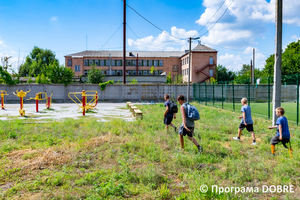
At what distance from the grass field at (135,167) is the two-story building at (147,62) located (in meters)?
49.0

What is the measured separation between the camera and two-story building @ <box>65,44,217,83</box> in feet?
179

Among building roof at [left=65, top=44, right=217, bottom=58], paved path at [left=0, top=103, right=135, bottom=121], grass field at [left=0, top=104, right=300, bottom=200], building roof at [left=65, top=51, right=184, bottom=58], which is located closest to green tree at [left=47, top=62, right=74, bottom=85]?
paved path at [left=0, top=103, right=135, bottom=121]

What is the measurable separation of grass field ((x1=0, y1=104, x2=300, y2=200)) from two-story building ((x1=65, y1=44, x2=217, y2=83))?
49.0 meters

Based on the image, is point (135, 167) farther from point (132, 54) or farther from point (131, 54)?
point (132, 54)

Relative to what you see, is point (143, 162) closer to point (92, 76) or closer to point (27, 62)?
point (92, 76)

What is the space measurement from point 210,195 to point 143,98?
24.7 meters

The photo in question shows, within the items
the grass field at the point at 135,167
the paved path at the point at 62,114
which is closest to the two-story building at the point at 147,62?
the paved path at the point at 62,114

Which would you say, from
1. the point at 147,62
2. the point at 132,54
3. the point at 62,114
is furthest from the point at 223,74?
the point at 62,114

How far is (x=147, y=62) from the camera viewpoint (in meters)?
61.8

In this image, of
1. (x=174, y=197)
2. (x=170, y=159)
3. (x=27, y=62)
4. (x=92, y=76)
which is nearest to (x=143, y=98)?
(x=92, y=76)

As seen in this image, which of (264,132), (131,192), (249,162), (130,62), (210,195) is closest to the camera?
(210,195)

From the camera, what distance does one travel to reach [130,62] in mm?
61500

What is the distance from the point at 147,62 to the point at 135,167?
190 feet

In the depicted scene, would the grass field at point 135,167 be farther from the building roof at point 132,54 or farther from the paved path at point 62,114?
the building roof at point 132,54
